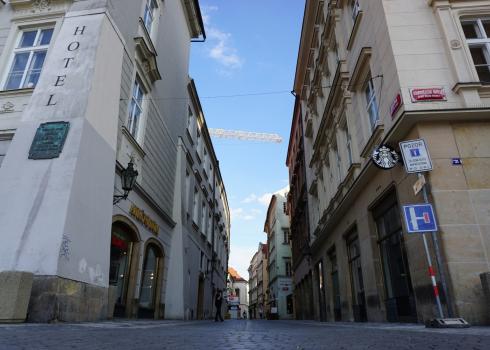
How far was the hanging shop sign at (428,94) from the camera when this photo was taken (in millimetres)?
7934

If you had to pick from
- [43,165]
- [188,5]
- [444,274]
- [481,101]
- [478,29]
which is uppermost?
[188,5]

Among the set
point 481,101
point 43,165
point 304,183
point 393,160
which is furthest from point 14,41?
point 304,183

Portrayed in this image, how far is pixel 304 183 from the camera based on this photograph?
2431 centimetres

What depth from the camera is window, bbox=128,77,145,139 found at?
1176 centimetres

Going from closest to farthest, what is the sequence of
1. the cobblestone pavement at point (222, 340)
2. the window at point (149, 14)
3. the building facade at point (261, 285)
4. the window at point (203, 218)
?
the cobblestone pavement at point (222, 340) < the window at point (149, 14) < the window at point (203, 218) < the building facade at point (261, 285)

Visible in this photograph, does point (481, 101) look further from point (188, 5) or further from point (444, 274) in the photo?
point (188, 5)

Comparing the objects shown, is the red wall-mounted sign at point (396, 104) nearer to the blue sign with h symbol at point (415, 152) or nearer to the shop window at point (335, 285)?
the blue sign with h symbol at point (415, 152)

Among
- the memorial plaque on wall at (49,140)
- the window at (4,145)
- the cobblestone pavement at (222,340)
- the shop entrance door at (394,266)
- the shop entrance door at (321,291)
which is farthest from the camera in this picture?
the shop entrance door at (321,291)

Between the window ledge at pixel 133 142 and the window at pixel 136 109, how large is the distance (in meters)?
0.36

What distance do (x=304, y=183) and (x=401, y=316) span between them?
16.0m

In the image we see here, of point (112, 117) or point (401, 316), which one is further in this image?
point (112, 117)

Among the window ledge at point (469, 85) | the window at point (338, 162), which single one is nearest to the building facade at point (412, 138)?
the window ledge at point (469, 85)

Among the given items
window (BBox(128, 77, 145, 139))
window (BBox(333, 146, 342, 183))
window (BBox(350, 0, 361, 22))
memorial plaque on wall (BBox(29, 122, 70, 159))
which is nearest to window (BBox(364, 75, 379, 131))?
window (BBox(350, 0, 361, 22))

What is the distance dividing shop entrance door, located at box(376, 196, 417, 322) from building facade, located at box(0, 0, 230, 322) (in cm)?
678
